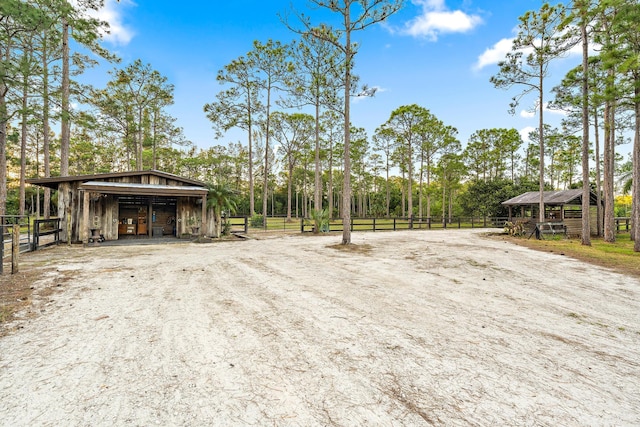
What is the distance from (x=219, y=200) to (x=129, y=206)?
17.1ft

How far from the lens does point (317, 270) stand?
6992mm

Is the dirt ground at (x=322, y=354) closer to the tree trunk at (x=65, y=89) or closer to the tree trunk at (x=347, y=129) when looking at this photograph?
the tree trunk at (x=347, y=129)

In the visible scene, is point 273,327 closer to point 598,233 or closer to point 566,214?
point 598,233

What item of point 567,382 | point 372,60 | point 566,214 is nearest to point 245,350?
point 567,382

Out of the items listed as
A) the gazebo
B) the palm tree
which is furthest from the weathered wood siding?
the palm tree

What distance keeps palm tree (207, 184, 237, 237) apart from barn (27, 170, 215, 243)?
381 millimetres

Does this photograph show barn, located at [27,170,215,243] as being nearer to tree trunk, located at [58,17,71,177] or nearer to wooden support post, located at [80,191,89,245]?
wooden support post, located at [80,191,89,245]

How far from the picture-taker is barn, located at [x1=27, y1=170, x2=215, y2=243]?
12.4 m

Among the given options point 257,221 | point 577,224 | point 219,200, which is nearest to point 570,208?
point 577,224

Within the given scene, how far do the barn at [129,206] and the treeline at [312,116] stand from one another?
7.38 ft

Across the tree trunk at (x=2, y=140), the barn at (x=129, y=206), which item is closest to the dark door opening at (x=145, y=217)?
the barn at (x=129, y=206)

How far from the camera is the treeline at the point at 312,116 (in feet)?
36.3

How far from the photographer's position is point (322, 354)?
279 centimetres

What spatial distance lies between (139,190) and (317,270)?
10.3 meters
